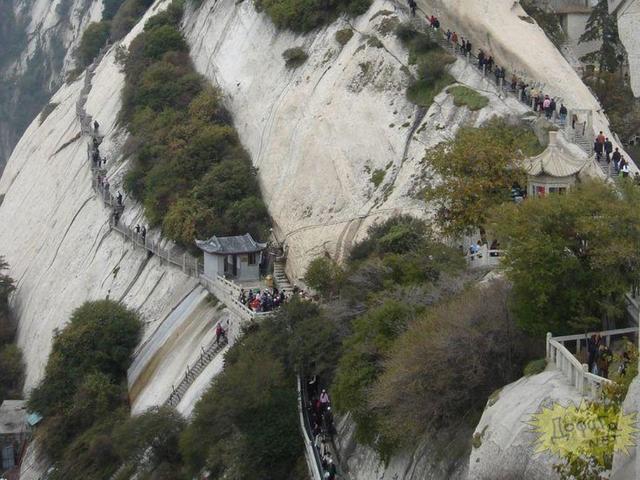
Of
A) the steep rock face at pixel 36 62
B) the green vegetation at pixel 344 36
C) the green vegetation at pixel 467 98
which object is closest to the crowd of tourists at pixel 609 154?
the green vegetation at pixel 467 98

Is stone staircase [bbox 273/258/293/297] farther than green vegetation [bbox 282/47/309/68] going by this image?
No

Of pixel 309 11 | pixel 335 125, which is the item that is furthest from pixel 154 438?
pixel 309 11

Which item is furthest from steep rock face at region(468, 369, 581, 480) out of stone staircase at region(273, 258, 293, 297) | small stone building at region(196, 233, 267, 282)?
small stone building at region(196, 233, 267, 282)

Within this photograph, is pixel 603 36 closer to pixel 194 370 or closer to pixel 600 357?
pixel 194 370

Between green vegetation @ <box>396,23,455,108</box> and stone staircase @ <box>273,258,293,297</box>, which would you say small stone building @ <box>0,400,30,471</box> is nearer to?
stone staircase @ <box>273,258,293,297</box>

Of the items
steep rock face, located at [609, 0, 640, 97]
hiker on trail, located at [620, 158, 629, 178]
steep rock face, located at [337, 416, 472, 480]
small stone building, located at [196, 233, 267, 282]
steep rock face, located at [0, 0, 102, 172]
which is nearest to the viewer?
steep rock face, located at [609, 0, 640, 97]

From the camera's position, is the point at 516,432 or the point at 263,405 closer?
the point at 516,432
